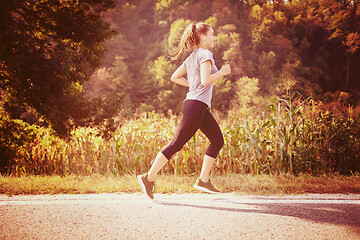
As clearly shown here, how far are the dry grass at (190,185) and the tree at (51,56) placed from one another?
276 centimetres

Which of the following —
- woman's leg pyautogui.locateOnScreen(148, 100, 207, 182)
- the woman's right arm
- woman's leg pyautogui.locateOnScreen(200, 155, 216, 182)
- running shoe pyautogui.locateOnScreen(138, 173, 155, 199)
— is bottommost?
running shoe pyautogui.locateOnScreen(138, 173, 155, 199)

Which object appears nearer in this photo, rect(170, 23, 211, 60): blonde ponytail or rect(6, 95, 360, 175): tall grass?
rect(170, 23, 211, 60): blonde ponytail

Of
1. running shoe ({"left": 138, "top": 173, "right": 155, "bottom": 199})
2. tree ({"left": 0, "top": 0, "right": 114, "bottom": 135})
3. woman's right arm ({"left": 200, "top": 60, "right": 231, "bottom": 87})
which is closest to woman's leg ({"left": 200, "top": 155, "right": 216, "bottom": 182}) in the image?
running shoe ({"left": 138, "top": 173, "right": 155, "bottom": 199})

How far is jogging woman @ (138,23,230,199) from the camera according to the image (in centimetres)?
393

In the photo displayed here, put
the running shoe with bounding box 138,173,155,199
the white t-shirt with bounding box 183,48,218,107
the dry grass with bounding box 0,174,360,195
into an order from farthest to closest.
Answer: the dry grass with bounding box 0,174,360,195, the running shoe with bounding box 138,173,155,199, the white t-shirt with bounding box 183,48,218,107

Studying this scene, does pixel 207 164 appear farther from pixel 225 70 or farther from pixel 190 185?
pixel 225 70

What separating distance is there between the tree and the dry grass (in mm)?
2765

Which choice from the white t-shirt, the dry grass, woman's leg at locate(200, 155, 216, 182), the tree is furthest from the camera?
the tree

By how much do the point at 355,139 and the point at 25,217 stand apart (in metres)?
5.43

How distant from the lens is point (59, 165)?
23.9ft

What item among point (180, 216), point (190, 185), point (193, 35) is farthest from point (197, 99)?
point (190, 185)

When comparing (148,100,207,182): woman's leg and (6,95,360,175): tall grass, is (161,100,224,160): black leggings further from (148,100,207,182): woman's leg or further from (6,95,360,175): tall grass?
(6,95,360,175): tall grass

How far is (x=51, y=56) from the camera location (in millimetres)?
7465

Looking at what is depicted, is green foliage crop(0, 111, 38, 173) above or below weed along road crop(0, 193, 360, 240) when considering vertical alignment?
above
